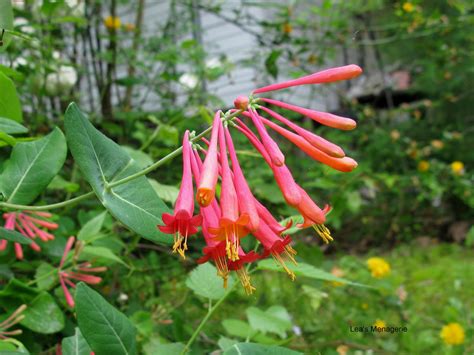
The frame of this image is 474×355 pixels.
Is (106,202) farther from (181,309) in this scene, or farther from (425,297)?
(425,297)

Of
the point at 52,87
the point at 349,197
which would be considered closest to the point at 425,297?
the point at 349,197

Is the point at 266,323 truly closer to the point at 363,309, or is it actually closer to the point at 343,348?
the point at 343,348

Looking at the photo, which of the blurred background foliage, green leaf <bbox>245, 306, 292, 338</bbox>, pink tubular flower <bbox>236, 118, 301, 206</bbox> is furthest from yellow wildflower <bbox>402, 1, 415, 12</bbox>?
pink tubular flower <bbox>236, 118, 301, 206</bbox>

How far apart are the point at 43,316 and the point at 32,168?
23 cm

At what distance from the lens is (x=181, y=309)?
1351 mm

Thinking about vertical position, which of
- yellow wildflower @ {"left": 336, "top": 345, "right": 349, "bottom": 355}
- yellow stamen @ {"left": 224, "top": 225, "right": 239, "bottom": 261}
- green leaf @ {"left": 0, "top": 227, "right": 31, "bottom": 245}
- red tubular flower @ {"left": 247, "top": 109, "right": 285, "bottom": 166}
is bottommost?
yellow wildflower @ {"left": 336, "top": 345, "right": 349, "bottom": 355}

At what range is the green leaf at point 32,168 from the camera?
26.8 inches

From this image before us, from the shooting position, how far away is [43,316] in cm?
80

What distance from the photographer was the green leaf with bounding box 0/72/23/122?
2.20 feet

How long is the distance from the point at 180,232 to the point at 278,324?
42cm

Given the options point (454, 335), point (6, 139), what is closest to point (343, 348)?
point (454, 335)

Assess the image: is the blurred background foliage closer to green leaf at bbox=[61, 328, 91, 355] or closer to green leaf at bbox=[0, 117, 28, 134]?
green leaf at bbox=[0, 117, 28, 134]

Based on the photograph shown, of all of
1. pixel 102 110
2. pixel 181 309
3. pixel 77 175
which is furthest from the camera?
pixel 102 110

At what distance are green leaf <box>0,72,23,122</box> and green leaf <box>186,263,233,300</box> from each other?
32 centimetres
